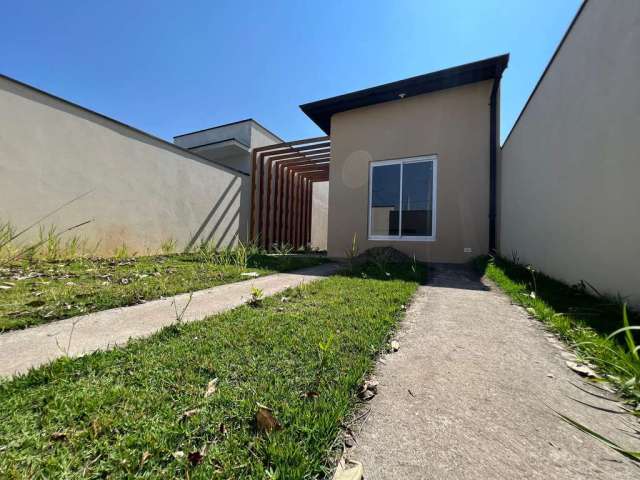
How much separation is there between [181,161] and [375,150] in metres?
5.09

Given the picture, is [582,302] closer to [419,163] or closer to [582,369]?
[582,369]

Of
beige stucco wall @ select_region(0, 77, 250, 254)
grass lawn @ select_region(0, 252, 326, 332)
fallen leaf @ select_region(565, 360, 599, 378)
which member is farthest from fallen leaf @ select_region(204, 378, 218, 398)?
beige stucco wall @ select_region(0, 77, 250, 254)

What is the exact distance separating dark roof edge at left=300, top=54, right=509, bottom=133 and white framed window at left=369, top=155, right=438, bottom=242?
1505mm

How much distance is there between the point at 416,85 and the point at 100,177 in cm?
690

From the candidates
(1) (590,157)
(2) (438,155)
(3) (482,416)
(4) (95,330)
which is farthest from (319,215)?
(3) (482,416)

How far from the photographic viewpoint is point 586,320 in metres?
1.75

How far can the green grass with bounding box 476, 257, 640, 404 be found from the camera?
45.8 inches

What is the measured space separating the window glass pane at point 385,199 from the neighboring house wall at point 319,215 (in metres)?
5.24

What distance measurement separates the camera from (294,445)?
0.79m

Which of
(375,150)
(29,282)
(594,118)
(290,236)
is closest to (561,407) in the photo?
(594,118)

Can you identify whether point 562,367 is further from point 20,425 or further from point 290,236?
point 290,236

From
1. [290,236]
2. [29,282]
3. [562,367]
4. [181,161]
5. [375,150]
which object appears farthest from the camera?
[290,236]

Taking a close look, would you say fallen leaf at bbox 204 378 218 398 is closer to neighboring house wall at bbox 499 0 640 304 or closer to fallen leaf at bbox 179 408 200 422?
fallen leaf at bbox 179 408 200 422

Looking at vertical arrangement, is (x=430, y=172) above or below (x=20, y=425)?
above
